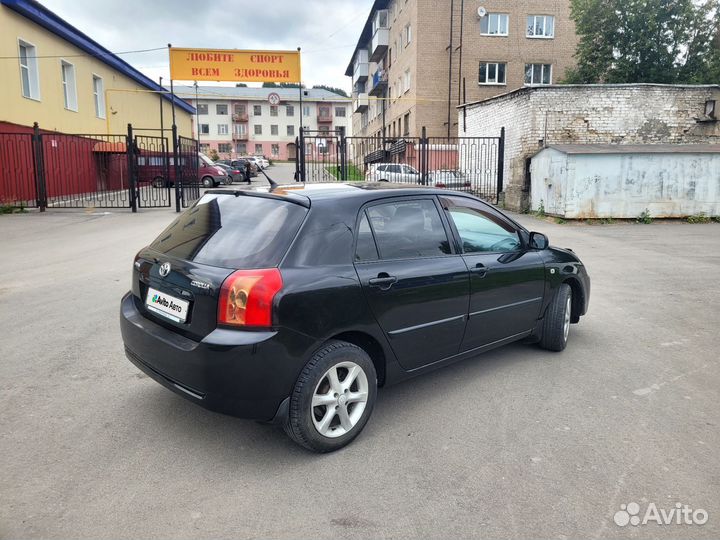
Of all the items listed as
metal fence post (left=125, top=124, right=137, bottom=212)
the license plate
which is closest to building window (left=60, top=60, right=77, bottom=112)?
metal fence post (left=125, top=124, right=137, bottom=212)

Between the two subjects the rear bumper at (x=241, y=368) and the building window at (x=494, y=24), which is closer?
the rear bumper at (x=241, y=368)

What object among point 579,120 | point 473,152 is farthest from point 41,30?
point 579,120

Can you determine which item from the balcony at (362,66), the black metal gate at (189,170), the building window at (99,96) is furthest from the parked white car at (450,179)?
the balcony at (362,66)

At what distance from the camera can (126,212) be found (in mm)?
17625

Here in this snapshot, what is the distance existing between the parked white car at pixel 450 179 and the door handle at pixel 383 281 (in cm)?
1700

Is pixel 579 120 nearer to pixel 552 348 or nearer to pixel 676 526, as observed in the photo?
pixel 552 348

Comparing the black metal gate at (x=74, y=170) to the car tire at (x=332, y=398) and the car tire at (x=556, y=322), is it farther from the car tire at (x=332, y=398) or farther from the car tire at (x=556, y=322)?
the car tire at (x=332, y=398)

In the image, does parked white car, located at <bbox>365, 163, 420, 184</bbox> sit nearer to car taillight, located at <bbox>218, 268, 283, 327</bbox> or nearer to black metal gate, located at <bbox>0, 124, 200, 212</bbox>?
black metal gate, located at <bbox>0, 124, 200, 212</bbox>

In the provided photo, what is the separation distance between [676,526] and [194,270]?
2760 mm

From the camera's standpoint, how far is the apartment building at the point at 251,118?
79.1 meters

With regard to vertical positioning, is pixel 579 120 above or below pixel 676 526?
above

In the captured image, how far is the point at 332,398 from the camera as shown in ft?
10.6

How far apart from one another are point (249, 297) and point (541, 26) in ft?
120

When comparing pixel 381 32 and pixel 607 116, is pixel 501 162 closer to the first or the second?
pixel 607 116
